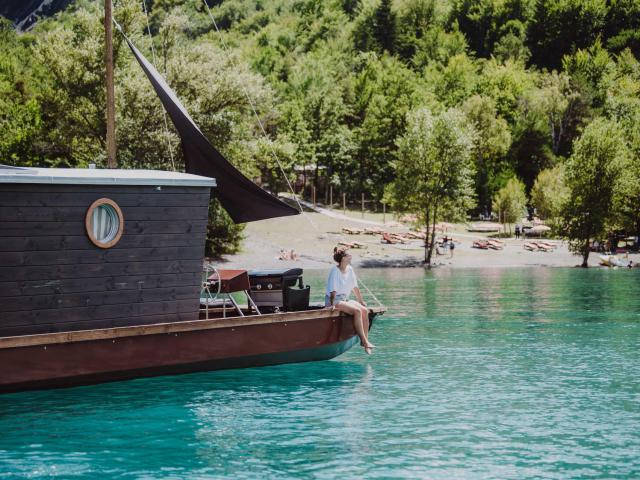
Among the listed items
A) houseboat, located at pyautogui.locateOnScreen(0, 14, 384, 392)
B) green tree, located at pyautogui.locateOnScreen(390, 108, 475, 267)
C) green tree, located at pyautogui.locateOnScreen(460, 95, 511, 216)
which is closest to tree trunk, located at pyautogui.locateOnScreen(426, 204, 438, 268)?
green tree, located at pyautogui.locateOnScreen(390, 108, 475, 267)

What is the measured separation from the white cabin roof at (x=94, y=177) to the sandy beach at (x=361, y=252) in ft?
119

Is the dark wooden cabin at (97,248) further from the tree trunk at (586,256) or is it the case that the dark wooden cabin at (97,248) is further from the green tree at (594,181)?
the green tree at (594,181)

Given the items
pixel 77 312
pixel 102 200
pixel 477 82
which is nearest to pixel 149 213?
pixel 102 200

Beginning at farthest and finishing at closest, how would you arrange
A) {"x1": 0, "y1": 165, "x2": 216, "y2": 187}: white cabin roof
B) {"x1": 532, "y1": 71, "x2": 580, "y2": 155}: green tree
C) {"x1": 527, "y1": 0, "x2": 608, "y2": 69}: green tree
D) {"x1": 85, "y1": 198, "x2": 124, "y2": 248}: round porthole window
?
{"x1": 527, "y1": 0, "x2": 608, "y2": 69}: green tree, {"x1": 532, "y1": 71, "x2": 580, "y2": 155}: green tree, {"x1": 85, "y1": 198, "x2": 124, "y2": 248}: round porthole window, {"x1": 0, "y1": 165, "x2": 216, "y2": 187}: white cabin roof

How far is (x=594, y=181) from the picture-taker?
57406 millimetres

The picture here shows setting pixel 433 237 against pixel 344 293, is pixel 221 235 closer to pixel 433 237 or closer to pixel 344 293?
pixel 433 237

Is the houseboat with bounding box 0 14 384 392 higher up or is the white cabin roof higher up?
the white cabin roof

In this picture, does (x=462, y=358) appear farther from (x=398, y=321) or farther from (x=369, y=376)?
(x=398, y=321)

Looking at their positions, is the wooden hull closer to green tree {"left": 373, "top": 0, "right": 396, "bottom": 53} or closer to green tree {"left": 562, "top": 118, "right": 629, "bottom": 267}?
green tree {"left": 562, "top": 118, "right": 629, "bottom": 267}

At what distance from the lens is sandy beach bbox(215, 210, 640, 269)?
5522 centimetres

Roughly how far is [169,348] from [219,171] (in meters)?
4.04

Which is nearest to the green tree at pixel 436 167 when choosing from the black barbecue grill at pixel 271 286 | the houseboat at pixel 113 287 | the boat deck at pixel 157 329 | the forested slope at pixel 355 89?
the forested slope at pixel 355 89

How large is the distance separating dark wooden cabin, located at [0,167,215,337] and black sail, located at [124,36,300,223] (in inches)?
72.0

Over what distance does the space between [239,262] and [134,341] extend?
38.4 meters
